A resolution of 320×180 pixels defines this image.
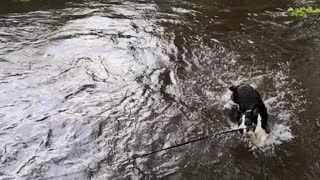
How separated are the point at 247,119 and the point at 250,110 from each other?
15cm

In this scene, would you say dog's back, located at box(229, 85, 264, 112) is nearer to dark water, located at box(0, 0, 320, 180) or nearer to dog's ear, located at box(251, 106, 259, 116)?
dog's ear, located at box(251, 106, 259, 116)

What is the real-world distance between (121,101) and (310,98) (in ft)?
7.26

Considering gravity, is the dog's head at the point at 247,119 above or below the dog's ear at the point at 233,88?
below

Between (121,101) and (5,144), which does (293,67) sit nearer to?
(121,101)

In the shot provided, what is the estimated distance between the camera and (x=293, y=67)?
6410mm

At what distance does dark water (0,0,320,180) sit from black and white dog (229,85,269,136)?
17cm

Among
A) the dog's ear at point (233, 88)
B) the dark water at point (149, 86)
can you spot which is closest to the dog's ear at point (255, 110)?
the dark water at point (149, 86)

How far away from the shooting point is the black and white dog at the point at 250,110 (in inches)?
192

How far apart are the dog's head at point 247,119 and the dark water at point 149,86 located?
0.47 feet

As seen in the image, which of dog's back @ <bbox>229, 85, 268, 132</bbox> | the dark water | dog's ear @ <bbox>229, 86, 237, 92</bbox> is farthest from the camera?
dog's ear @ <bbox>229, 86, 237, 92</bbox>

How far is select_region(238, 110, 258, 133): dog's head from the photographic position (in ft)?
15.9

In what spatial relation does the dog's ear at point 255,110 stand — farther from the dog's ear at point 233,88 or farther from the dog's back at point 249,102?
the dog's ear at point 233,88

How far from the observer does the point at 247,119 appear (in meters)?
4.86

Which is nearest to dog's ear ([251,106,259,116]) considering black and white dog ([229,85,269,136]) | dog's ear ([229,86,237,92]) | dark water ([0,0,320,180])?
black and white dog ([229,85,269,136])
